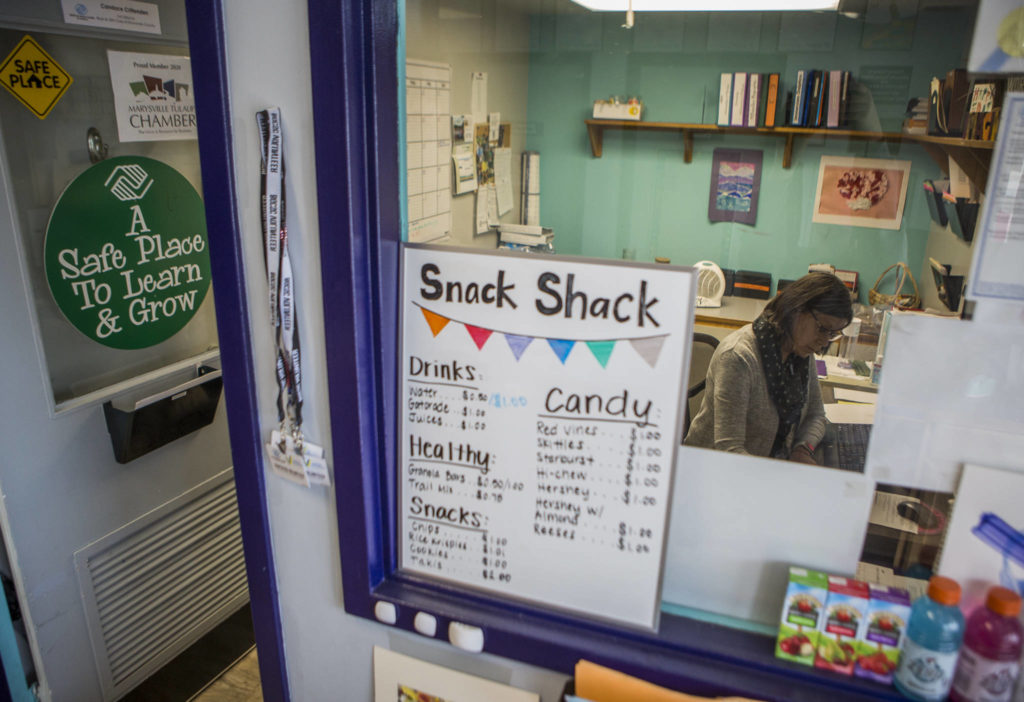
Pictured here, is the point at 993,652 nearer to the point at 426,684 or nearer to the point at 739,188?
the point at 426,684

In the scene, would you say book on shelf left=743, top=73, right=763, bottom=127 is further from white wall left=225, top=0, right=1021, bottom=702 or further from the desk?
white wall left=225, top=0, right=1021, bottom=702

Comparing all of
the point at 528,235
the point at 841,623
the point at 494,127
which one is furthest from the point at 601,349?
the point at 494,127

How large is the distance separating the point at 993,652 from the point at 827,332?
2.25ft

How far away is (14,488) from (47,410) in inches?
7.9

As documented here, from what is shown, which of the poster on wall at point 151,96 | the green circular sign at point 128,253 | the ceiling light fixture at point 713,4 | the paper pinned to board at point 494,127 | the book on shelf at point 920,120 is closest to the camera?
the book on shelf at point 920,120

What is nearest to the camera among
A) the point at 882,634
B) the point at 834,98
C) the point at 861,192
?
the point at 882,634

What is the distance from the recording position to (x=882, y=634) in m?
0.90

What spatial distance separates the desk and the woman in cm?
3

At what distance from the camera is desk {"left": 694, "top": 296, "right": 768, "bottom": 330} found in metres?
1.49

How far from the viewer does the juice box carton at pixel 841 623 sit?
2.94ft

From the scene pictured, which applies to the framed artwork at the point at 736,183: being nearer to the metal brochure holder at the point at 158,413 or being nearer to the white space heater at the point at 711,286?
the white space heater at the point at 711,286

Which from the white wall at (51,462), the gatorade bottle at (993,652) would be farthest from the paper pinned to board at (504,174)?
the gatorade bottle at (993,652)

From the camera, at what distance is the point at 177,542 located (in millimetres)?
2156

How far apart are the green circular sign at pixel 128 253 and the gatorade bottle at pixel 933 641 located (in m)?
1.94
